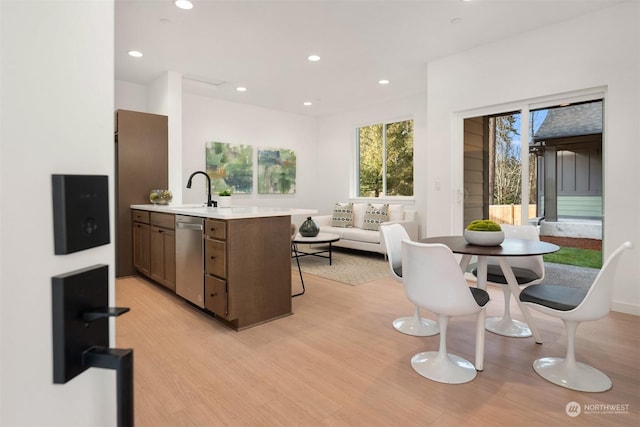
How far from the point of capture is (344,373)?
2152mm

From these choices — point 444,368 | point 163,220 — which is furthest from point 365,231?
point 444,368

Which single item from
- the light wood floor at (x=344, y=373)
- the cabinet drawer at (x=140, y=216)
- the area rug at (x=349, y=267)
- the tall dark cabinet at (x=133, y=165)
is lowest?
the light wood floor at (x=344, y=373)

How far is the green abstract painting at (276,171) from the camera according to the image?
702cm

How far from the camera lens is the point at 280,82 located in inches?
214

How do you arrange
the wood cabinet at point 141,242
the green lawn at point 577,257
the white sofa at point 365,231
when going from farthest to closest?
the white sofa at point 365,231 < the green lawn at point 577,257 < the wood cabinet at point 141,242

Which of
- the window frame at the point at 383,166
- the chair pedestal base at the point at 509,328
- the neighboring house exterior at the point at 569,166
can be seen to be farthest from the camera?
the window frame at the point at 383,166

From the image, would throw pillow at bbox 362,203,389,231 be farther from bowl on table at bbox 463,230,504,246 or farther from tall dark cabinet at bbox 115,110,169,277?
bowl on table at bbox 463,230,504,246

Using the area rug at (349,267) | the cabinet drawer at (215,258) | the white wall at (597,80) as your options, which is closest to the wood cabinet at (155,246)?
the cabinet drawer at (215,258)

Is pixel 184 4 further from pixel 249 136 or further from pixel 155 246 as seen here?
pixel 249 136

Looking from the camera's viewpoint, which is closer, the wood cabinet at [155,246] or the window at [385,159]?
the wood cabinet at [155,246]

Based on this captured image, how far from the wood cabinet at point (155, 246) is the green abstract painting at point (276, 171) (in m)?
2.88

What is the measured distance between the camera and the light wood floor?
5.75ft

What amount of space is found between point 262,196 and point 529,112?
15.3 feet

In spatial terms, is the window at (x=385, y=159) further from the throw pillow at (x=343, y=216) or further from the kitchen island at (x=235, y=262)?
the kitchen island at (x=235, y=262)
